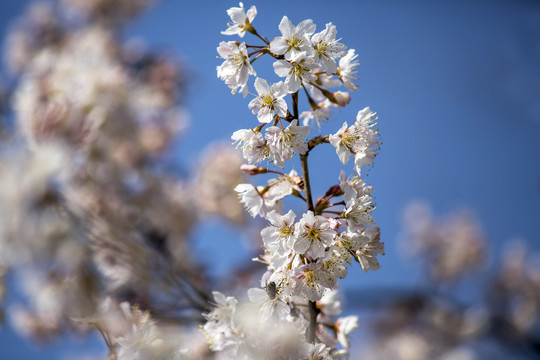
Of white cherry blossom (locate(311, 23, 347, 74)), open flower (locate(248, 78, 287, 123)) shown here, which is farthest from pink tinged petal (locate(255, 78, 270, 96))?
white cherry blossom (locate(311, 23, 347, 74))

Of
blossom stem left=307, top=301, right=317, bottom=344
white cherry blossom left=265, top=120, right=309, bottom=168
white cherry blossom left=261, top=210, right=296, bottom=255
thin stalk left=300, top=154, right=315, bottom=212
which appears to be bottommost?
blossom stem left=307, top=301, right=317, bottom=344

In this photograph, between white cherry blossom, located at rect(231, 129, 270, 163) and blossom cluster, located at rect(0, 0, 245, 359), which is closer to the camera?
white cherry blossom, located at rect(231, 129, 270, 163)

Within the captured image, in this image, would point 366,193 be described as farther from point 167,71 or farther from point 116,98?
point 167,71

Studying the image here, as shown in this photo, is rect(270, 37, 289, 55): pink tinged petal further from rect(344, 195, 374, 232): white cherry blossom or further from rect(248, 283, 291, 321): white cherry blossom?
rect(248, 283, 291, 321): white cherry blossom

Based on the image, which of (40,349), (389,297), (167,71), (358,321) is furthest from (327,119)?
(167,71)

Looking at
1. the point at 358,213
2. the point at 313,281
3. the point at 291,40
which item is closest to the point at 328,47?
the point at 291,40

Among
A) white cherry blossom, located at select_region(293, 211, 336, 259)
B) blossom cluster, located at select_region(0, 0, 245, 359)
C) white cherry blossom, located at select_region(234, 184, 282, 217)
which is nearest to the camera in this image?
white cherry blossom, located at select_region(293, 211, 336, 259)

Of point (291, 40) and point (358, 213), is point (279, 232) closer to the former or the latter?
point (358, 213)

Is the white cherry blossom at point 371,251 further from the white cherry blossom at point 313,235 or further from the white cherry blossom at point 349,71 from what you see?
the white cherry blossom at point 349,71
